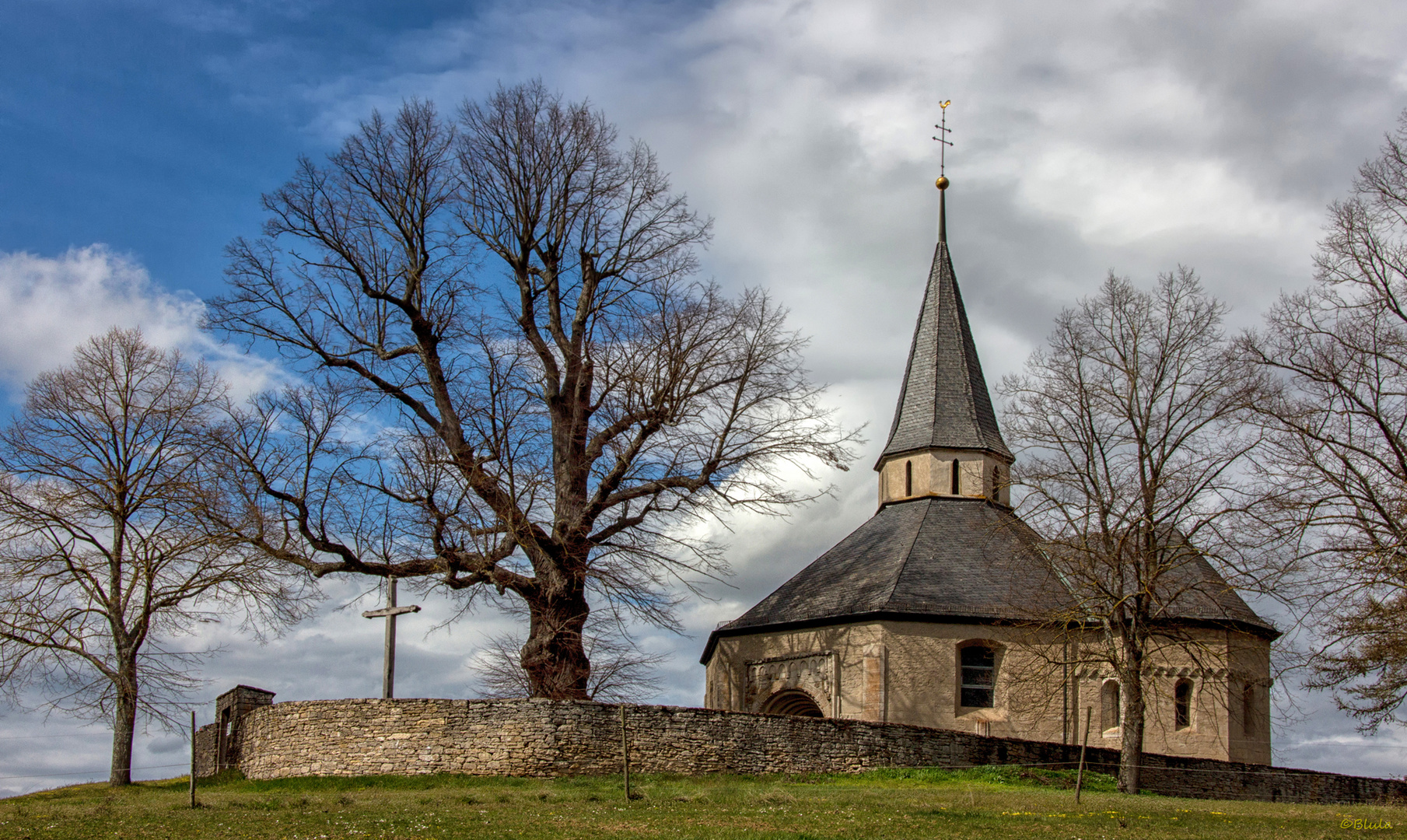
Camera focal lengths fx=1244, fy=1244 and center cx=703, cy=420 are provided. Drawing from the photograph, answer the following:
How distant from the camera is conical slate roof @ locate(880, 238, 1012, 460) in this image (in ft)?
118

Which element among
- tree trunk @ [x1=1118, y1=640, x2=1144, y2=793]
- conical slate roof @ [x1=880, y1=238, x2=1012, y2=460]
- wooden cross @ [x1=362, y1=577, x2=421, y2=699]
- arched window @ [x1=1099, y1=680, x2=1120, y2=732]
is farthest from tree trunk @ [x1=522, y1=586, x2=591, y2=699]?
conical slate roof @ [x1=880, y1=238, x2=1012, y2=460]

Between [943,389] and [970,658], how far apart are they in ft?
32.6

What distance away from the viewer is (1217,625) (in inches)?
1128

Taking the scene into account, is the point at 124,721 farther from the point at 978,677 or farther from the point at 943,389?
the point at 943,389

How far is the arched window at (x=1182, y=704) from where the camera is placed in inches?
1145

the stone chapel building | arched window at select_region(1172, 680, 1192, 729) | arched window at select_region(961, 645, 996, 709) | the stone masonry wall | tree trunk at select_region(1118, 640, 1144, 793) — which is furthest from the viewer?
arched window at select_region(961, 645, 996, 709)

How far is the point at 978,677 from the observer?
29484 millimetres

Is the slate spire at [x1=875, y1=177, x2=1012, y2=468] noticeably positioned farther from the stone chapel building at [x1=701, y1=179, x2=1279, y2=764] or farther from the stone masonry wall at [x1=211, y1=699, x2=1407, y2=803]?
the stone masonry wall at [x1=211, y1=699, x2=1407, y2=803]

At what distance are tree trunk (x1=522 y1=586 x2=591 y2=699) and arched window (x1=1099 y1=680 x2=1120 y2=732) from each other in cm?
1246

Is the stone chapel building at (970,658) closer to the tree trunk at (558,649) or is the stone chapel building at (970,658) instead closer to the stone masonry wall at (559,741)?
the stone masonry wall at (559,741)

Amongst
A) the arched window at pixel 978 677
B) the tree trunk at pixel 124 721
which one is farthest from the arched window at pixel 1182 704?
the tree trunk at pixel 124 721

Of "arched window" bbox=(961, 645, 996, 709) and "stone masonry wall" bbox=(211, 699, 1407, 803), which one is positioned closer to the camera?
"stone masonry wall" bbox=(211, 699, 1407, 803)

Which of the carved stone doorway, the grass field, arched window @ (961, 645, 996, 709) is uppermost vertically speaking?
arched window @ (961, 645, 996, 709)

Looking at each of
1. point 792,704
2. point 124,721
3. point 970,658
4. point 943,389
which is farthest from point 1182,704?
point 124,721
